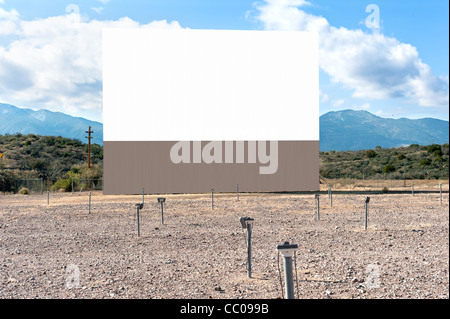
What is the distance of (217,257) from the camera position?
775cm

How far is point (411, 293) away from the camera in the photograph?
5414 millimetres

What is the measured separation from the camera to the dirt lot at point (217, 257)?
5.71m

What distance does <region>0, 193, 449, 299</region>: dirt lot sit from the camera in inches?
225

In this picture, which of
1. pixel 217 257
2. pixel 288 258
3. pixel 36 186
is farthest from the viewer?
pixel 36 186

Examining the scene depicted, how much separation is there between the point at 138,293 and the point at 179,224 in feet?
23.7
